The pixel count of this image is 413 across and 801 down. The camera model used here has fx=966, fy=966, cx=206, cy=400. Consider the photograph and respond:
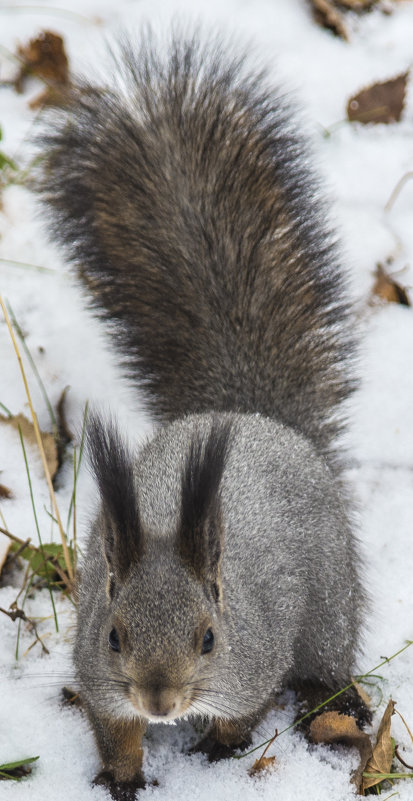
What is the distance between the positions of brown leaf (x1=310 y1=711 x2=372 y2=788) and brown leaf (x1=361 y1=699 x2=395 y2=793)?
18mm

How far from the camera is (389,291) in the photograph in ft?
10.1

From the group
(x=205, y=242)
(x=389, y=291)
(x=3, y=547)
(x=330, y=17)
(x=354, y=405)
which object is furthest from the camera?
(x=330, y=17)

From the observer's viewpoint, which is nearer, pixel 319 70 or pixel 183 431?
pixel 183 431

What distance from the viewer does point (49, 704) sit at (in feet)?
7.10

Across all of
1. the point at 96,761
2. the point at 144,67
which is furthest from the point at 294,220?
the point at 96,761

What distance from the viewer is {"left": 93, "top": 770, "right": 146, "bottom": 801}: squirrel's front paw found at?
2023 mm

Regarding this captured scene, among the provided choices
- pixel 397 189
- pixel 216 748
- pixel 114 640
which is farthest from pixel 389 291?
pixel 114 640

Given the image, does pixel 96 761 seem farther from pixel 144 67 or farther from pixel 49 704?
pixel 144 67

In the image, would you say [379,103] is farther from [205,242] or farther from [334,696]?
[334,696]

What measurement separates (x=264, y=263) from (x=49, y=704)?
1200mm

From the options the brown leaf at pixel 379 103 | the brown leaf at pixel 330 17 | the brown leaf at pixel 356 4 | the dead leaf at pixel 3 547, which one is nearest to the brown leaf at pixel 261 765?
the dead leaf at pixel 3 547

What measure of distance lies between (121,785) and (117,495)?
2.33 feet

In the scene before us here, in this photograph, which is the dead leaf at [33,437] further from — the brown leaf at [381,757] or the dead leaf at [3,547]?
the brown leaf at [381,757]

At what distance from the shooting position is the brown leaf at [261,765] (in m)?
2.07
